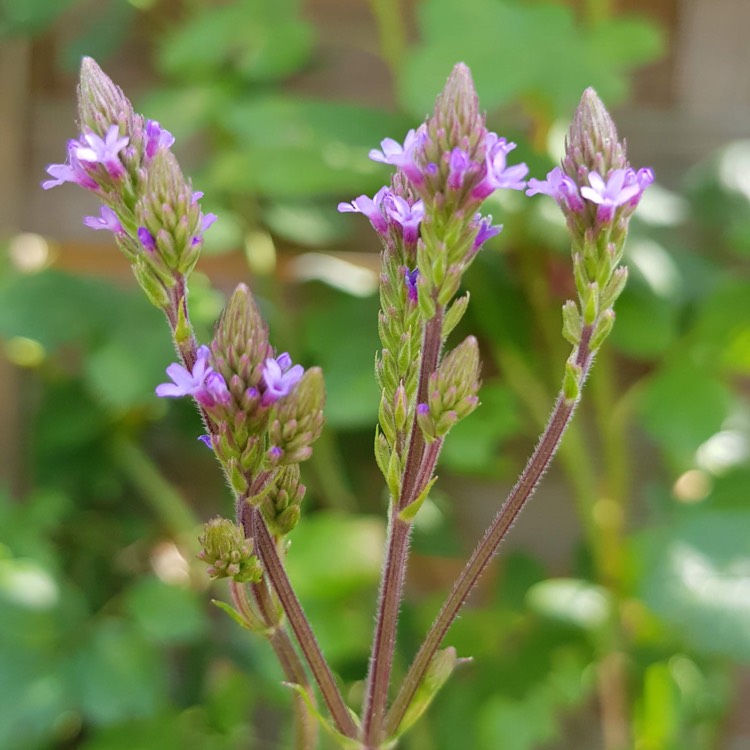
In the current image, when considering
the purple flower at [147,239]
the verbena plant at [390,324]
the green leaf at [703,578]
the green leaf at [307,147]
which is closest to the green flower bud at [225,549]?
the verbena plant at [390,324]

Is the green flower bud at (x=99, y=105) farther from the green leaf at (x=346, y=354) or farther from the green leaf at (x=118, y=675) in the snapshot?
the green leaf at (x=118, y=675)

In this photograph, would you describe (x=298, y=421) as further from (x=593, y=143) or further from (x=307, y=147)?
(x=307, y=147)

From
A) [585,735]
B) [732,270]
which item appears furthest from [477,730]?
[732,270]

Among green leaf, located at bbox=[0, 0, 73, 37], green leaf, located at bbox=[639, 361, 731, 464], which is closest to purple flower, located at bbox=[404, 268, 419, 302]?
green leaf, located at bbox=[639, 361, 731, 464]

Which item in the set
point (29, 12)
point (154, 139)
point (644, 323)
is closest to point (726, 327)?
point (644, 323)

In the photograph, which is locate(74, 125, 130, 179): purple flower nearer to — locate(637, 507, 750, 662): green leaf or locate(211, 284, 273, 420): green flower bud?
locate(211, 284, 273, 420): green flower bud

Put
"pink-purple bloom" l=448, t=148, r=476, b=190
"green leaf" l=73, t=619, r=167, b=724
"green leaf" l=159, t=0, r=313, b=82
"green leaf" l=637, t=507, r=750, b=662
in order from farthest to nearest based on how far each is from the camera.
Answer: "green leaf" l=159, t=0, r=313, b=82 < "green leaf" l=73, t=619, r=167, b=724 < "green leaf" l=637, t=507, r=750, b=662 < "pink-purple bloom" l=448, t=148, r=476, b=190
